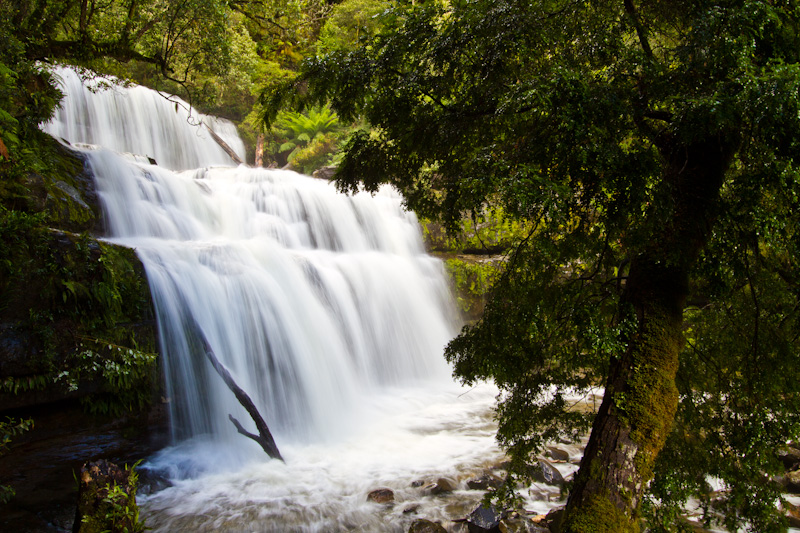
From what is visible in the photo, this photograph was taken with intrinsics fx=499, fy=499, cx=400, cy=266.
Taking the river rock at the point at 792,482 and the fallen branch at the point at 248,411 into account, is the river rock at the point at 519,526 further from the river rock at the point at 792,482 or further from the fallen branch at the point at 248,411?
the river rock at the point at 792,482

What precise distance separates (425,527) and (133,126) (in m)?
15.5

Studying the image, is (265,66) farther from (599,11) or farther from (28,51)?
(599,11)

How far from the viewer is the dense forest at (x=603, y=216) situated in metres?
2.95

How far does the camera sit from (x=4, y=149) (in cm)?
556

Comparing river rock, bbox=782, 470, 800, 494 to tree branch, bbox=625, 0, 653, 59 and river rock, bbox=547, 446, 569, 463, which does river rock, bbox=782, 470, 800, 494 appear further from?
tree branch, bbox=625, 0, 653, 59

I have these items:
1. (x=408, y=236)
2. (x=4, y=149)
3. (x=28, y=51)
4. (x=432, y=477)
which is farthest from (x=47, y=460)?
(x=408, y=236)

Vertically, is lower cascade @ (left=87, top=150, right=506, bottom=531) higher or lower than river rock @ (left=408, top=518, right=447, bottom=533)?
higher

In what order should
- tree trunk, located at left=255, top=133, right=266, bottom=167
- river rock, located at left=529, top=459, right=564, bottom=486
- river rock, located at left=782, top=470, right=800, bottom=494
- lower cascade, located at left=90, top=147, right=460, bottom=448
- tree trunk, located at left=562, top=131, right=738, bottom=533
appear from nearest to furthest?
tree trunk, located at left=562, top=131, right=738, bottom=533
river rock, located at left=782, top=470, right=800, bottom=494
river rock, located at left=529, top=459, right=564, bottom=486
lower cascade, located at left=90, top=147, right=460, bottom=448
tree trunk, located at left=255, top=133, right=266, bottom=167

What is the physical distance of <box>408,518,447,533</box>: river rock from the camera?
495 centimetres

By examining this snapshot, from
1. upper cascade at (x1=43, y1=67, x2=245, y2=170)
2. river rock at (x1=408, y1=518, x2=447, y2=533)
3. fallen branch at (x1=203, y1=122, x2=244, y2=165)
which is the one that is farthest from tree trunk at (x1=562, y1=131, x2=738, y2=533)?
fallen branch at (x1=203, y1=122, x2=244, y2=165)

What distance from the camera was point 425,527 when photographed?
500cm

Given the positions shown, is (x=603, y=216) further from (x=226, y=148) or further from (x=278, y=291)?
(x=226, y=148)

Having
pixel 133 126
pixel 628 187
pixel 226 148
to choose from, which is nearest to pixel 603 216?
pixel 628 187

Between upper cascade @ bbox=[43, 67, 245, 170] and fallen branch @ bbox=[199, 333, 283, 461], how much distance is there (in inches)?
386
